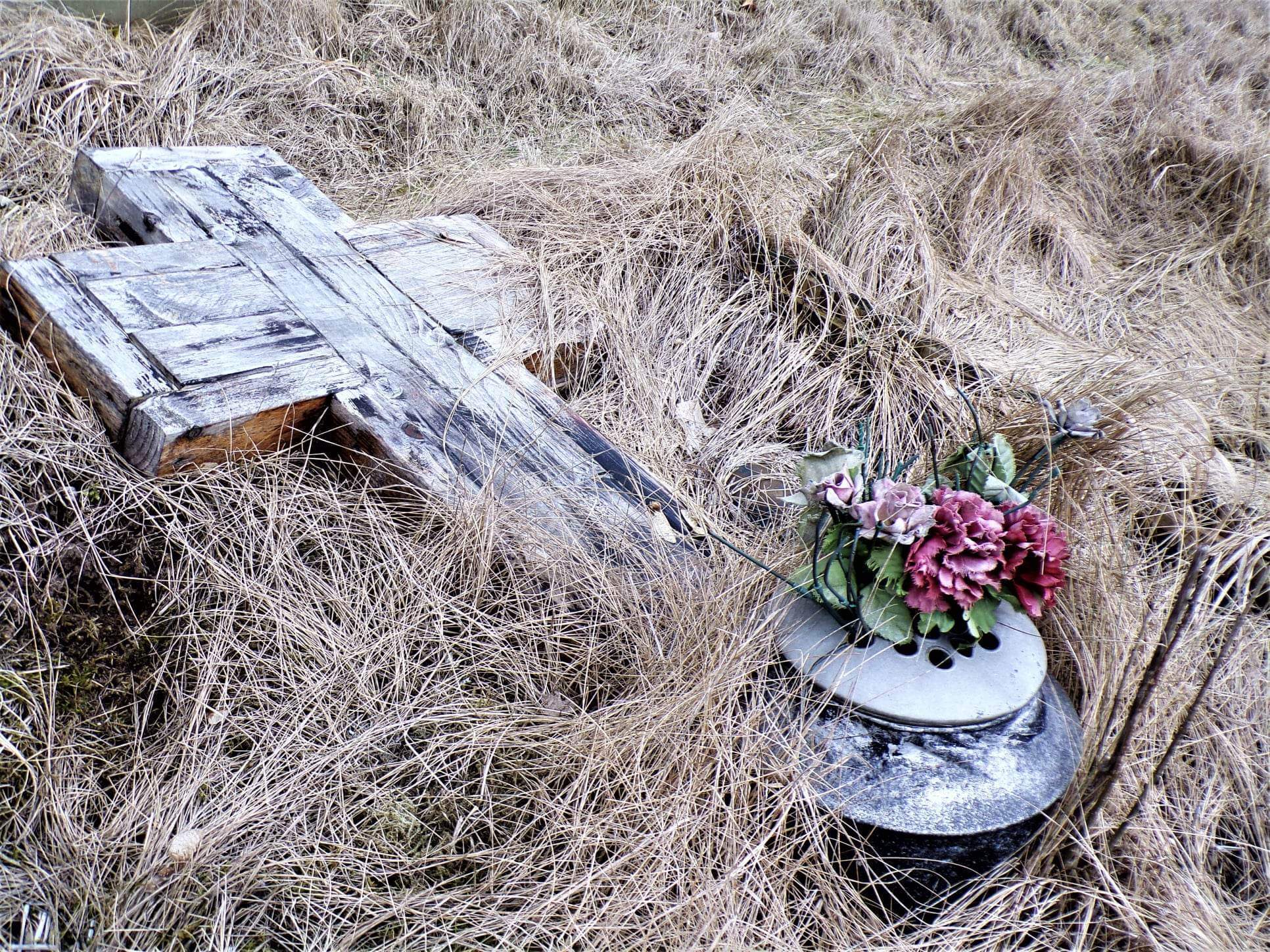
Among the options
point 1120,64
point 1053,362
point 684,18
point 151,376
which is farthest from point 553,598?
point 1120,64

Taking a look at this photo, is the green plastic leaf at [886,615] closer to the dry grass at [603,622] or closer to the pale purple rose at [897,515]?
the pale purple rose at [897,515]

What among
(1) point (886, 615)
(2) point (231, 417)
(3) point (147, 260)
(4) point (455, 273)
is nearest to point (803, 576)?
(1) point (886, 615)

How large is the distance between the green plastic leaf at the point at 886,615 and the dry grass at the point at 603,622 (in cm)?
21

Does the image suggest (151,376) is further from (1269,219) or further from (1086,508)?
(1269,219)

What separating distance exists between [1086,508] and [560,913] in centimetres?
139

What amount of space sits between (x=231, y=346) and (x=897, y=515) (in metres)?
1.59

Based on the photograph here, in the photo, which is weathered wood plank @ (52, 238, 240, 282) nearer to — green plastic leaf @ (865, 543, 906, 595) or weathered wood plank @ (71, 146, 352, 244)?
weathered wood plank @ (71, 146, 352, 244)

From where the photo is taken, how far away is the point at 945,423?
104 inches

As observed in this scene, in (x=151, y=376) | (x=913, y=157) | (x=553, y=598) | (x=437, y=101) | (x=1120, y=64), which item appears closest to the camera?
(x=553, y=598)

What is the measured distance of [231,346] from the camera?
224 centimetres

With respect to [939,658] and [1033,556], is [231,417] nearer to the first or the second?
[939,658]

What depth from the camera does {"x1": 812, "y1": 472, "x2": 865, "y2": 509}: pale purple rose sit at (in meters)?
1.58

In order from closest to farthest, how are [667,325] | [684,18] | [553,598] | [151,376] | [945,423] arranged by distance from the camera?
[553,598]
[151,376]
[945,423]
[667,325]
[684,18]

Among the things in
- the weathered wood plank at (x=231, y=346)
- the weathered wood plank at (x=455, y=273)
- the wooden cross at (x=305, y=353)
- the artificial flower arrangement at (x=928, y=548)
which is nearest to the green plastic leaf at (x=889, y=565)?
the artificial flower arrangement at (x=928, y=548)
